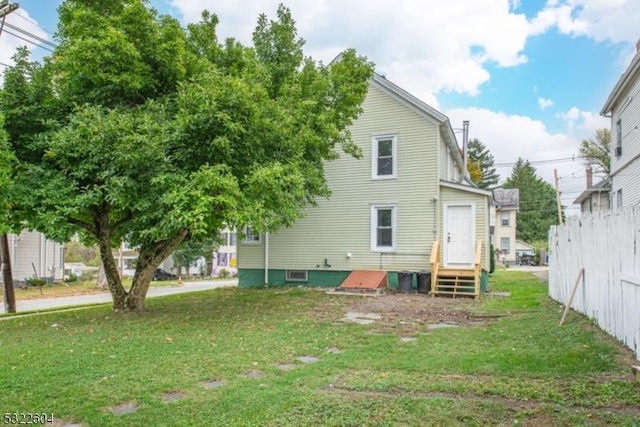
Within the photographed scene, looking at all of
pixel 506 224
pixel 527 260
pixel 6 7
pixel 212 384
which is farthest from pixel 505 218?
pixel 212 384

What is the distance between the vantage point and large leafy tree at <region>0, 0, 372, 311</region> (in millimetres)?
7789

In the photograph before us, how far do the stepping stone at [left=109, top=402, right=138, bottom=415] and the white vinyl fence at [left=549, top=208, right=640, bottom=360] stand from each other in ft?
16.7

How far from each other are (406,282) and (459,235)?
219 cm

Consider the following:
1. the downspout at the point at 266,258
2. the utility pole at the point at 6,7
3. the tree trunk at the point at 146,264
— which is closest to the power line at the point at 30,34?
the utility pole at the point at 6,7

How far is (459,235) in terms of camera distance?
46.0ft

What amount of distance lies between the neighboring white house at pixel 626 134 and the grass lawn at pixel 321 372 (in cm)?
826

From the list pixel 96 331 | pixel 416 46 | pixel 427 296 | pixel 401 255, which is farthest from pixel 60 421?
pixel 416 46

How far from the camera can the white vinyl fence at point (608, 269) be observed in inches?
206

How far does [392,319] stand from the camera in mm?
8836

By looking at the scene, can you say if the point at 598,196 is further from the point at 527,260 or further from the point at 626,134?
the point at 527,260

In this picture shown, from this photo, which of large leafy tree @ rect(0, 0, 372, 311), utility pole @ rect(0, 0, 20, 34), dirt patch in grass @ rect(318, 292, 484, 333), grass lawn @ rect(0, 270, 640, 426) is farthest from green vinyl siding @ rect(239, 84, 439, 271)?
utility pole @ rect(0, 0, 20, 34)

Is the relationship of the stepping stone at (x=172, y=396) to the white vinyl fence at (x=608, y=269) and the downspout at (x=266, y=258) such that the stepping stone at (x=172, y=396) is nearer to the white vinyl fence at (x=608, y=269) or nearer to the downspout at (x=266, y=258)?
the white vinyl fence at (x=608, y=269)

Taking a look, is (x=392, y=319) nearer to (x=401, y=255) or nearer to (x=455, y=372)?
(x=455, y=372)

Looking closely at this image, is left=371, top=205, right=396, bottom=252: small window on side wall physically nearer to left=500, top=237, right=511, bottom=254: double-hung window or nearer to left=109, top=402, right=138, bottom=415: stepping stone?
left=109, top=402, right=138, bottom=415: stepping stone
